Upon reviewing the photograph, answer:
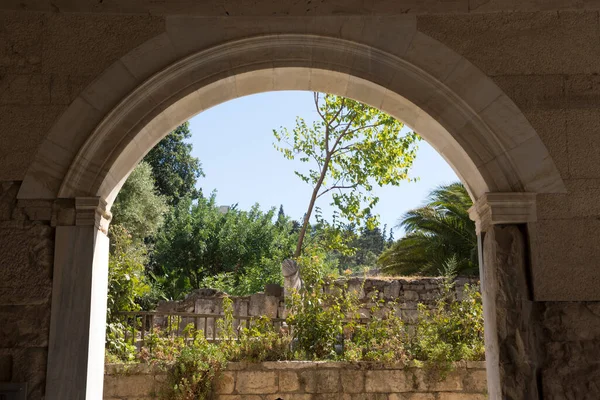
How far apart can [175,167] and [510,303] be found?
19.3 meters

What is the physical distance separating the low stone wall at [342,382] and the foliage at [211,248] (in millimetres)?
10222

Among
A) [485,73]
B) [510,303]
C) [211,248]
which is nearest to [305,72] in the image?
[485,73]

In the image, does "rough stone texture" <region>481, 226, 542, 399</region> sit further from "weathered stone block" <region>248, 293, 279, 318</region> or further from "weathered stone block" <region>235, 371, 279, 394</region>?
"weathered stone block" <region>248, 293, 279, 318</region>

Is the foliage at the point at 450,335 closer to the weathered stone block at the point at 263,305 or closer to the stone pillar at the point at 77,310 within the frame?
the weathered stone block at the point at 263,305

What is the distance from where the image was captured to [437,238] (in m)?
13.0

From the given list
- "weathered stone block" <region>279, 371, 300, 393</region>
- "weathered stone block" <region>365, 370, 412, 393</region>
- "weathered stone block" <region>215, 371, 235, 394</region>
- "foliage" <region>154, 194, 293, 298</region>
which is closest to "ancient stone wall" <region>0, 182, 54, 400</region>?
"weathered stone block" <region>215, 371, 235, 394</region>

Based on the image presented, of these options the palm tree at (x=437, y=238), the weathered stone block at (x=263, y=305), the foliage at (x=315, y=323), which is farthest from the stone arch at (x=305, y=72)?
the palm tree at (x=437, y=238)

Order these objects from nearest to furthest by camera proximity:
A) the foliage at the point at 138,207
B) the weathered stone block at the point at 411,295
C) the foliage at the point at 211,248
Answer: the weathered stone block at the point at 411,295, the foliage at the point at 138,207, the foliage at the point at 211,248

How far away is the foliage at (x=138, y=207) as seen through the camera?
1470cm

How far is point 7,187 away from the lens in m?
3.65

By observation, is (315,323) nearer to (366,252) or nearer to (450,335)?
(450,335)

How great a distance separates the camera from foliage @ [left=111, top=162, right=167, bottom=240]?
1470 centimetres

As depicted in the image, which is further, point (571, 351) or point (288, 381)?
point (288, 381)

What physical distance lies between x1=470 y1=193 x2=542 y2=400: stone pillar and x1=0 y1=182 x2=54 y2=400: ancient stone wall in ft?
8.26
